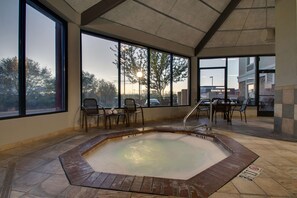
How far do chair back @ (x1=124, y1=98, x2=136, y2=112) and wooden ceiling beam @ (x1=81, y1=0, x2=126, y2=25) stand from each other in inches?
95.8

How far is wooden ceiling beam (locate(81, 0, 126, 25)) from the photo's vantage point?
4832 millimetres

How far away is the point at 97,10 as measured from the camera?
495 cm

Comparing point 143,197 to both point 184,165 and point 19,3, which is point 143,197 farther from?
point 19,3

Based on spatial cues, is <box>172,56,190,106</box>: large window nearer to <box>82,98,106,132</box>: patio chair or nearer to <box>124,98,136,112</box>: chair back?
<box>124,98,136,112</box>: chair back

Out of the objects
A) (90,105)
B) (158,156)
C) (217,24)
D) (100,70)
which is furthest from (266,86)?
(90,105)

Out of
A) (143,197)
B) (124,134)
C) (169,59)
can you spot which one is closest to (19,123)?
(124,134)

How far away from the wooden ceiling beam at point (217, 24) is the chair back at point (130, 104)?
376 centimetres

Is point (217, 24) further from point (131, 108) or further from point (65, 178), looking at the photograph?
point (65, 178)

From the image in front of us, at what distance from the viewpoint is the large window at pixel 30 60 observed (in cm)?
347

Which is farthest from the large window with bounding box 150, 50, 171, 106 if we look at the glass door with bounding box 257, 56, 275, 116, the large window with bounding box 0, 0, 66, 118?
the glass door with bounding box 257, 56, 275, 116

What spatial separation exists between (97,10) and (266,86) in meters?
7.04

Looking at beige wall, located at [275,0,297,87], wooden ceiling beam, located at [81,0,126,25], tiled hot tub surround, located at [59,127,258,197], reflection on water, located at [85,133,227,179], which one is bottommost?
reflection on water, located at [85,133,227,179]

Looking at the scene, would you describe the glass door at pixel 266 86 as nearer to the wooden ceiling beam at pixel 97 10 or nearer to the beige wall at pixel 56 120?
the wooden ceiling beam at pixel 97 10

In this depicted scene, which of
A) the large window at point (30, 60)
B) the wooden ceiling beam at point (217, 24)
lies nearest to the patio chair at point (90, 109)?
the large window at point (30, 60)
